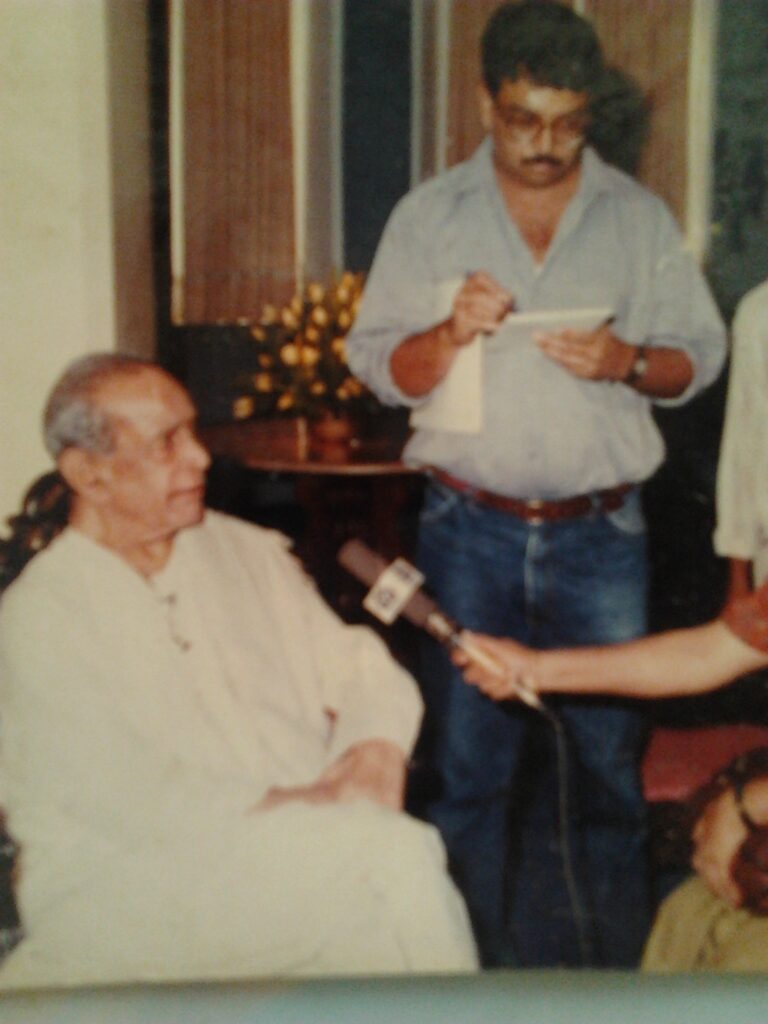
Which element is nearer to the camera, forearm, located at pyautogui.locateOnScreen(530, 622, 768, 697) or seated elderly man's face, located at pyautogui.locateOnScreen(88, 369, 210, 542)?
seated elderly man's face, located at pyautogui.locateOnScreen(88, 369, 210, 542)

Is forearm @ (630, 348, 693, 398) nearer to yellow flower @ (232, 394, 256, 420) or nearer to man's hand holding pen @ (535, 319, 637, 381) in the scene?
man's hand holding pen @ (535, 319, 637, 381)

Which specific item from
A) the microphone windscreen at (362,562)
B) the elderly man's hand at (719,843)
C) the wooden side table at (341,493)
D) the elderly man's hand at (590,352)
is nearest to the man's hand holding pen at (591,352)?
the elderly man's hand at (590,352)

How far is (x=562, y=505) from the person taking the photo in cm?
120

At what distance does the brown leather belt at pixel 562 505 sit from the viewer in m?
1.20

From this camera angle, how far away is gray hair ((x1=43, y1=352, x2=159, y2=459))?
114cm

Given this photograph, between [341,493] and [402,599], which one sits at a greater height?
[341,493]

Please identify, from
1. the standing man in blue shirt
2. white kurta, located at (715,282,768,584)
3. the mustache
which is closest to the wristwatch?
the standing man in blue shirt

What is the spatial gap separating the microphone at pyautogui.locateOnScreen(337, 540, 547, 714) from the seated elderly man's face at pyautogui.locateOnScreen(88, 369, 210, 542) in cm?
22

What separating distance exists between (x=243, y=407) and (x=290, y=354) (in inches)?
3.5

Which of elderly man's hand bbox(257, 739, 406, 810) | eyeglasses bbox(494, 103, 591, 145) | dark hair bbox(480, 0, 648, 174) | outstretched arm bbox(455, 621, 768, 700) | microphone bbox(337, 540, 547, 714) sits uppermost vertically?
dark hair bbox(480, 0, 648, 174)

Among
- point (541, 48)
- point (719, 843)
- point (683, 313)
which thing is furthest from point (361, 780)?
point (541, 48)

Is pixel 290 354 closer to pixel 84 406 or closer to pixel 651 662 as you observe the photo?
pixel 84 406

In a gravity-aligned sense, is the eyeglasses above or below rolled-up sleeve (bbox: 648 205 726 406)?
above

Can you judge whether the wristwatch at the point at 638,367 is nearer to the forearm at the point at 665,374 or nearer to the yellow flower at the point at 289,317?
the forearm at the point at 665,374
